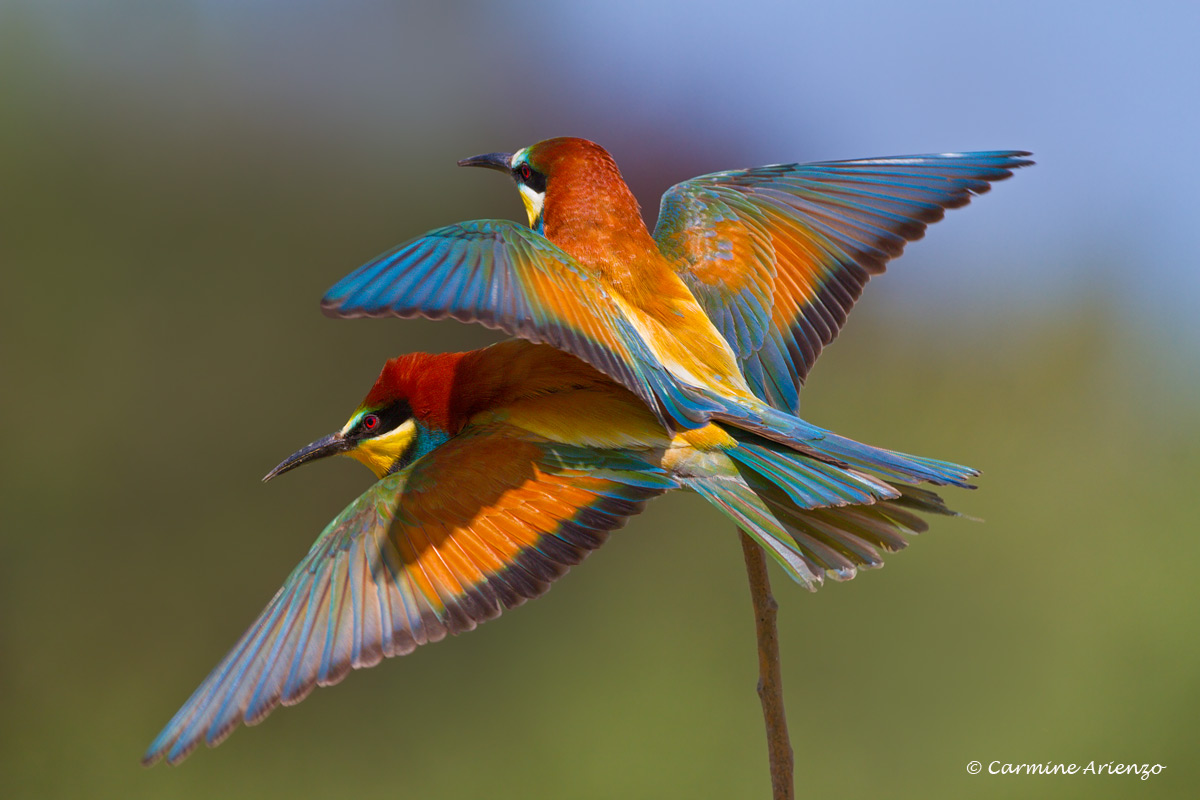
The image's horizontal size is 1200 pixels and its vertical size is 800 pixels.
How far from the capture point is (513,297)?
1.08 meters

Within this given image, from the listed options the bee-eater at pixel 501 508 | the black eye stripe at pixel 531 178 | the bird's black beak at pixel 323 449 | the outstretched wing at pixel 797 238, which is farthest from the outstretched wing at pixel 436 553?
the black eye stripe at pixel 531 178

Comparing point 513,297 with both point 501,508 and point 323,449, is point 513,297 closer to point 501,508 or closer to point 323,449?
point 501,508

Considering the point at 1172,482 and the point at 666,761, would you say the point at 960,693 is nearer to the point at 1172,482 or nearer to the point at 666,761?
the point at 666,761

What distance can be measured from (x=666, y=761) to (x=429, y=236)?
6.97 feet

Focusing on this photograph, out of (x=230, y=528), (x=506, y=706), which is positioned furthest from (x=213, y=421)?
(x=506, y=706)

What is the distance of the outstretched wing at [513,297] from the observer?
38.2 inches

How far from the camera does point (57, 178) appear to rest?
11.7 feet

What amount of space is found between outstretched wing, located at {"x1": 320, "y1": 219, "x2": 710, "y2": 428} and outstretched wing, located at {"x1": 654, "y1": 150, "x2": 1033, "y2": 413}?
26 cm

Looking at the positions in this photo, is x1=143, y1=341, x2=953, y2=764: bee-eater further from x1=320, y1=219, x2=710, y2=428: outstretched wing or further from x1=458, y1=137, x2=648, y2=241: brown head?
x1=458, y1=137, x2=648, y2=241: brown head

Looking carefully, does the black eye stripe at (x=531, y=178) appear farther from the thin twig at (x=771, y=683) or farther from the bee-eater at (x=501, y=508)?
the thin twig at (x=771, y=683)

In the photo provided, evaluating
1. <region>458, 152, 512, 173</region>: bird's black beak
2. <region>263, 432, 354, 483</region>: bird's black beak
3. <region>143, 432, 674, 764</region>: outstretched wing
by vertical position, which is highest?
<region>458, 152, 512, 173</region>: bird's black beak

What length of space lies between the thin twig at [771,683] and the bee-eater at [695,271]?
14cm

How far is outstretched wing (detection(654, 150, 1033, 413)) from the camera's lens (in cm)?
143

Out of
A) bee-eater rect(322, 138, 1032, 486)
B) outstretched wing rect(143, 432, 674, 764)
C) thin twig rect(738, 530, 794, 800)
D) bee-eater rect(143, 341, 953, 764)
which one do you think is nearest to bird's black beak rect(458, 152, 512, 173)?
bee-eater rect(322, 138, 1032, 486)
